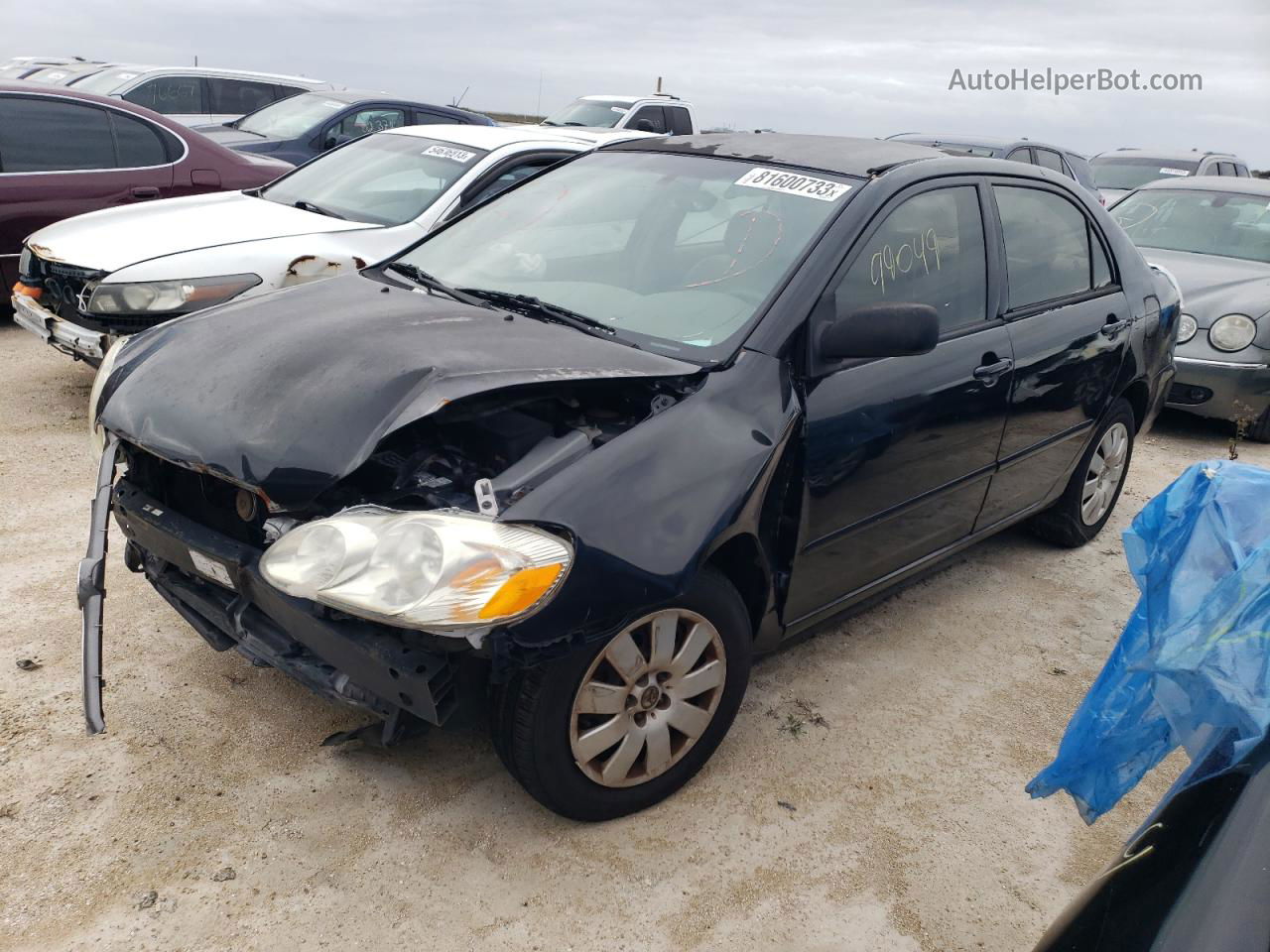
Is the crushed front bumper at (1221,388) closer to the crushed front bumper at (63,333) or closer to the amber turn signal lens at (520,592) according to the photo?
the amber turn signal lens at (520,592)

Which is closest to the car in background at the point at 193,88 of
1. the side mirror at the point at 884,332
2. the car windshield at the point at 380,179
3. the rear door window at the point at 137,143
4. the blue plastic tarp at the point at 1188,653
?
the rear door window at the point at 137,143

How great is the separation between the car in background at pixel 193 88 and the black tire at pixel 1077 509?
1036cm

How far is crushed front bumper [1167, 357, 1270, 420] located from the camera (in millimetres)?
6422

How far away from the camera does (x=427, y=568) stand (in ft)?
6.97

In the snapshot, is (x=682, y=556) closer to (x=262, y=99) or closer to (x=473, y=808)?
(x=473, y=808)

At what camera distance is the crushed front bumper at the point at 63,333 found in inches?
191

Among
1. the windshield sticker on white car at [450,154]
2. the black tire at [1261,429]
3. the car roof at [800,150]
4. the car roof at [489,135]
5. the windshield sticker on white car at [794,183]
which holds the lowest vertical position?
the black tire at [1261,429]

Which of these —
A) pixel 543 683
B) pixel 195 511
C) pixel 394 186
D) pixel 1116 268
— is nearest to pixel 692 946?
pixel 543 683

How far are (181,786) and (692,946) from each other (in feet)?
4.53

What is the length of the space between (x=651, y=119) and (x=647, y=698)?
12.7 meters

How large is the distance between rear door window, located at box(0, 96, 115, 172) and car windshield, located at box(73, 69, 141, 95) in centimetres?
564

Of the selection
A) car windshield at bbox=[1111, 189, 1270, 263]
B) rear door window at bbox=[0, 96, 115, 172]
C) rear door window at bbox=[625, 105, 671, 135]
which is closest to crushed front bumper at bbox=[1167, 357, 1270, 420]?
car windshield at bbox=[1111, 189, 1270, 263]

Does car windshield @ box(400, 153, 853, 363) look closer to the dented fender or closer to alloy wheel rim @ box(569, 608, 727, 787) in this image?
the dented fender

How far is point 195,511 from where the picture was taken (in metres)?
2.72
